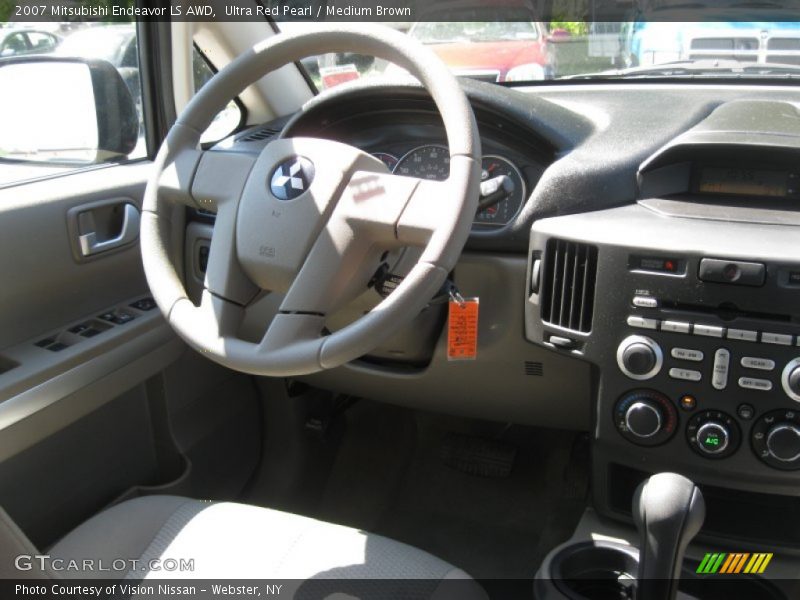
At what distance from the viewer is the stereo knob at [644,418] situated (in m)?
1.48

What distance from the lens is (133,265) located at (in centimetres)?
205

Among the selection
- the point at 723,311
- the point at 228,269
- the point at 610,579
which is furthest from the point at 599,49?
the point at 610,579

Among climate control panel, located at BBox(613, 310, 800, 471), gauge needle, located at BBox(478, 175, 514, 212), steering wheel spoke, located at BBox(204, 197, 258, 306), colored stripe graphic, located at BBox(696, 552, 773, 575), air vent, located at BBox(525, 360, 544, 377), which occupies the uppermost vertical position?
gauge needle, located at BBox(478, 175, 514, 212)

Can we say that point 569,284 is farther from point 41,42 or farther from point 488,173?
point 41,42

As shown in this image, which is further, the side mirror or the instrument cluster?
the side mirror

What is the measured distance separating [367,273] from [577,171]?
0.50m

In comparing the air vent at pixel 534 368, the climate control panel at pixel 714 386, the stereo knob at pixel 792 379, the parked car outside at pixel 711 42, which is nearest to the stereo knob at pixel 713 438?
the climate control panel at pixel 714 386

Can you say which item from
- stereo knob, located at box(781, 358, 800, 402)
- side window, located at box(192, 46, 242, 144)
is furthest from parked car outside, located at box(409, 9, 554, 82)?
stereo knob, located at box(781, 358, 800, 402)

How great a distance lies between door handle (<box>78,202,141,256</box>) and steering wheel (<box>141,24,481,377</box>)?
0.47 m

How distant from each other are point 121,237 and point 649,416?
1.33 m

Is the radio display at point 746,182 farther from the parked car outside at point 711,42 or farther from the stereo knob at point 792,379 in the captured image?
the parked car outside at point 711,42

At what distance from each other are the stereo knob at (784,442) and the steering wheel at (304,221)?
2.20 ft

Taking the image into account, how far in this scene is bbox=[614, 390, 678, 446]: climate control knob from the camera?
1480 millimetres

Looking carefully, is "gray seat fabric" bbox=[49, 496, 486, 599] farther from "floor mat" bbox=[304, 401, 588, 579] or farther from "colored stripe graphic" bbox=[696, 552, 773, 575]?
"floor mat" bbox=[304, 401, 588, 579]
